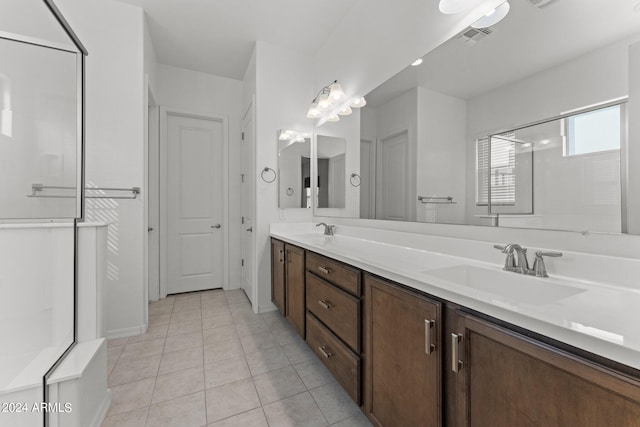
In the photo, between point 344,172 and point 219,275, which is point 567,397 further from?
point 219,275

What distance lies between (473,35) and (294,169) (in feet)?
6.26

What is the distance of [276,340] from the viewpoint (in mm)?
2252

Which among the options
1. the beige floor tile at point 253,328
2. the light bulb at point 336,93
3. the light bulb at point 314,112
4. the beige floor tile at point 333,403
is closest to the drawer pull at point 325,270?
the beige floor tile at point 333,403

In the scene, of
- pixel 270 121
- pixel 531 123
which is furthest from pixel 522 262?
pixel 270 121

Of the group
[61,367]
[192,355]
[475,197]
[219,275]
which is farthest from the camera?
[219,275]

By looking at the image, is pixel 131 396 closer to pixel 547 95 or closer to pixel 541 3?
pixel 547 95

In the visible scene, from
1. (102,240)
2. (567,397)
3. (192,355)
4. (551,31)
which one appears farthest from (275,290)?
(551,31)

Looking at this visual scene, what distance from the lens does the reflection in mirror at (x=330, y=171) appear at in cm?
253

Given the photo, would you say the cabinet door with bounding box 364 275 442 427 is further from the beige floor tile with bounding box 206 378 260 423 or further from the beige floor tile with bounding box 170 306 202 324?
the beige floor tile with bounding box 170 306 202 324

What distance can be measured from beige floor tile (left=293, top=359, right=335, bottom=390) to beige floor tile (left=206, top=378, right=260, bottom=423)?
0.31 metres

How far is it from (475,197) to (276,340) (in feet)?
6.02

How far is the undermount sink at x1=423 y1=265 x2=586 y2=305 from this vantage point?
0.88 meters

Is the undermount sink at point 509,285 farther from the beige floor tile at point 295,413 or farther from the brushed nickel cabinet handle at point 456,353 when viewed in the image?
the beige floor tile at point 295,413

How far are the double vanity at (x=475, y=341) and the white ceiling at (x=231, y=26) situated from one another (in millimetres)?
2152
